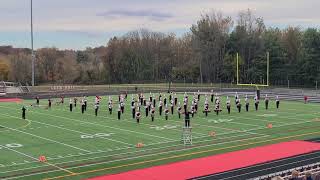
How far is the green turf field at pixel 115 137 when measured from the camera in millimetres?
17016

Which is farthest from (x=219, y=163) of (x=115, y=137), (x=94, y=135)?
(x=94, y=135)

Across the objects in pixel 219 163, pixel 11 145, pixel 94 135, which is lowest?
pixel 219 163

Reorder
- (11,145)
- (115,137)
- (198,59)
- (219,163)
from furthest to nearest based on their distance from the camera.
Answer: (198,59), (115,137), (11,145), (219,163)

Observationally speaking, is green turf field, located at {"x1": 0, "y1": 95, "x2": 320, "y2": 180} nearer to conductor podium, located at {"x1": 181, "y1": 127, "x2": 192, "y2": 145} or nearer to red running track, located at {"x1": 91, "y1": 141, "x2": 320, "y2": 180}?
conductor podium, located at {"x1": 181, "y1": 127, "x2": 192, "y2": 145}

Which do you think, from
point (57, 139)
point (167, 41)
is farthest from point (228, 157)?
point (167, 41)

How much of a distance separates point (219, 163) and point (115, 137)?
6.99 meters

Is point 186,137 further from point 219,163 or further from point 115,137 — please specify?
point 219,163

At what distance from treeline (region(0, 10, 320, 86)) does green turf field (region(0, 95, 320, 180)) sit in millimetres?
33889

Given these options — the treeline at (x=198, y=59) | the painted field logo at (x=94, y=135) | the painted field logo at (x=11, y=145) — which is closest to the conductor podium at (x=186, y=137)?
the painted field logo at (x=94, y=135)

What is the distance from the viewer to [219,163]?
55.7 feet

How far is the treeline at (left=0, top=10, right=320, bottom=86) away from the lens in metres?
67.3

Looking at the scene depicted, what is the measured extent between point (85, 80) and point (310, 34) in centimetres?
3993

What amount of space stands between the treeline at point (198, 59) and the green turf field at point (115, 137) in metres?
33.9

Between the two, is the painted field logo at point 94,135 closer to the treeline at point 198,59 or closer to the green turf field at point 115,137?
the green turf field at point 115,137
